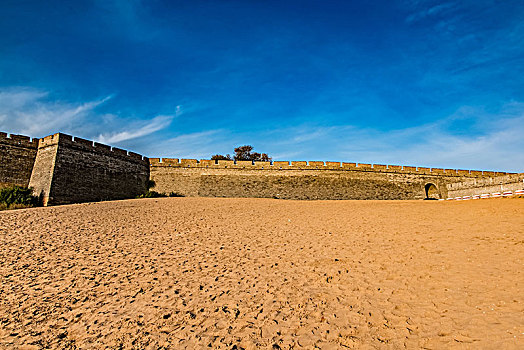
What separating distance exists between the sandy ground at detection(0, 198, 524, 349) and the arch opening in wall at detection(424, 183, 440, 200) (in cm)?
1626

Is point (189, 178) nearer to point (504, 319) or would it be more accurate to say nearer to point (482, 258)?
point (482, 258)

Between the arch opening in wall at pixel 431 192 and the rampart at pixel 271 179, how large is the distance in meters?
3.42

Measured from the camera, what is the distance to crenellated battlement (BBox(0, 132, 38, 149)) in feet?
56.4

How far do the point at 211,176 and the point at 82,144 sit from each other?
9234 mm

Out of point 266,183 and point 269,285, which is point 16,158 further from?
point 269,285

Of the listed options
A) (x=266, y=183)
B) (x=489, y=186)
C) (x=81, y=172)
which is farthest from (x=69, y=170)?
(x=489, y=186)

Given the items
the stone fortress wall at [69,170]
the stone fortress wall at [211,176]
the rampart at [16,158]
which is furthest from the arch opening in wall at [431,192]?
the rampart at [16,158]

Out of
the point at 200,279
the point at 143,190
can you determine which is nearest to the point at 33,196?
the point at 143,190

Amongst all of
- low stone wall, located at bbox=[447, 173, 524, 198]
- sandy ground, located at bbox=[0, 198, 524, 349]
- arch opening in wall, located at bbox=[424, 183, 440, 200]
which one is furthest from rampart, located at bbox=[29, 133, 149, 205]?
arch opening in wall, located at bbox=[424, 183, 440, 200]

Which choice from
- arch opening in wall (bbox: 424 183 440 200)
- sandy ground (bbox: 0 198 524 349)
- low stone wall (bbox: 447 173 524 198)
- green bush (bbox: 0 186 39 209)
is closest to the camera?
sandy ground (bbox: 0 198 524 349)

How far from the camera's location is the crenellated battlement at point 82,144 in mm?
17953

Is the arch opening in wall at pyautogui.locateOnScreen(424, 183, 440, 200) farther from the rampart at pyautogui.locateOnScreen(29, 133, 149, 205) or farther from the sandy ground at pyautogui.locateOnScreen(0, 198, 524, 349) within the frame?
the rampart at pyautogui.locateOnScreen(29, 133, 149, 205)

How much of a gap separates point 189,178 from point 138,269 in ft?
55.7

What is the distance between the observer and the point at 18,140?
707 inches
